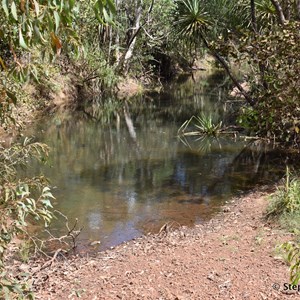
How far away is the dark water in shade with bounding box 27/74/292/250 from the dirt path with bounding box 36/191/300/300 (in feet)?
3.96

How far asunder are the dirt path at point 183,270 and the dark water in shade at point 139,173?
1.21m

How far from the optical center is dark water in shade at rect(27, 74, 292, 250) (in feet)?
27.4

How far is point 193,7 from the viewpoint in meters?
16.0

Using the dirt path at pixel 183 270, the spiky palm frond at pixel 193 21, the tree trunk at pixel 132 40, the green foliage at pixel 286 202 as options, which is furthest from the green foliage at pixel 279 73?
the tree trunk at pixel 132 40

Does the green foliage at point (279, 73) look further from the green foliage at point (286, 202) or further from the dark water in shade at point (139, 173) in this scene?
the dark water in shade at point (139, 173)

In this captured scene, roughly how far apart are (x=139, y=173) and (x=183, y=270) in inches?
246

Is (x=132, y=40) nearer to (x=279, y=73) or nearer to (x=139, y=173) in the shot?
(x=139, y=173)

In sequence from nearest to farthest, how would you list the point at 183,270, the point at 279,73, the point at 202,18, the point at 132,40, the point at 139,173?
the point at 183,270 < the point at 279,73 < the point at 139,173 < the point at 202,18 < the point at 132,40

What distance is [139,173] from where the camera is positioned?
11469mm

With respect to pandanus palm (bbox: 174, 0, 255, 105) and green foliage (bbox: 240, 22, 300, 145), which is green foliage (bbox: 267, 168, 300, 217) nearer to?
green foliage (bbox: 240, 22, 300, 145)

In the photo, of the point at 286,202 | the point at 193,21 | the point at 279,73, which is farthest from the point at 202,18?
the point at 286,202

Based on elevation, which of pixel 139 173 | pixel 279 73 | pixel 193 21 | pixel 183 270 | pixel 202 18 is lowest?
pixel 139 173

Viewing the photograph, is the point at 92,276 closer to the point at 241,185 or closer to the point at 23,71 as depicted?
the point at 23,71

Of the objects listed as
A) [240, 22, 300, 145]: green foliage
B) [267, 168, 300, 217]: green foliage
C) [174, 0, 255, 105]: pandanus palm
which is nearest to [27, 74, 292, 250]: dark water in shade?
[267, 168, 300, 217]: green foliage
